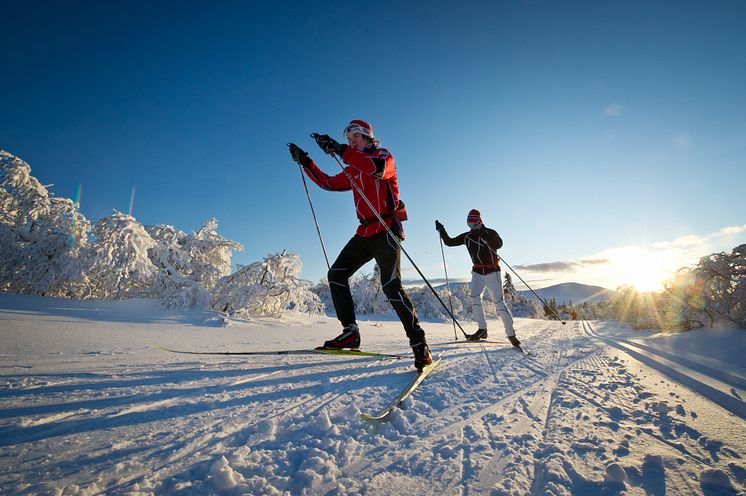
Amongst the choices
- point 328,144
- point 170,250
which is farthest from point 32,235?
point 328,144

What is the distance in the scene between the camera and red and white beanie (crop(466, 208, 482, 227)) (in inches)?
233

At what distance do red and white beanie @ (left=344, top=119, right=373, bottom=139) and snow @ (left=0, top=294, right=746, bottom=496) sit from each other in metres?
2.62

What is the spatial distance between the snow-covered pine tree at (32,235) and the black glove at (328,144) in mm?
Answer: 13819

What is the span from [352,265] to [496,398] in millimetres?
2006

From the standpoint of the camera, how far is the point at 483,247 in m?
5.63

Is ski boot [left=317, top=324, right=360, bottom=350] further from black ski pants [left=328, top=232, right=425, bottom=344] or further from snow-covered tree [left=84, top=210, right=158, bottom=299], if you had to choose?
snow-covered tree [left=84, top=210, right=158, bottom=299]

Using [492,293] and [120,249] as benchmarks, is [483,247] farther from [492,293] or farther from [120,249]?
[120,249]

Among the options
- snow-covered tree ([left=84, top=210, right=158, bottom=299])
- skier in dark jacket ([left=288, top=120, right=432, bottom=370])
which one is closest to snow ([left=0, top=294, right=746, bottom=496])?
skier in dark jacket ([left=288, top=120, right=432, bottom=370])

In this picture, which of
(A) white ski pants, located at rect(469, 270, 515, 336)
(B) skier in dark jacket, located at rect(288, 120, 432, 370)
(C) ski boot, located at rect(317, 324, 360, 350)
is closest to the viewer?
(B) skier in dark jacket, located at rect(288, 120, 432, 370)

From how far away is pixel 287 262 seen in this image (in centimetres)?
1069

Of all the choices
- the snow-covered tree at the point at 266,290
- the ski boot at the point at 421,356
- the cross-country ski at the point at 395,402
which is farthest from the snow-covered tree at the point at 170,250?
the cross-country ski at the point at 395,402

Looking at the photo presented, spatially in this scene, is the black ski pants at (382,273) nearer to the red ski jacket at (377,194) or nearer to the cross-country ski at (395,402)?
the red ski jacket at (377,194)

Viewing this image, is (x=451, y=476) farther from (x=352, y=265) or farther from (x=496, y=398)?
(x=352, y=265)

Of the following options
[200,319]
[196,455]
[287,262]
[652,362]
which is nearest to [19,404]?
[196,455]
